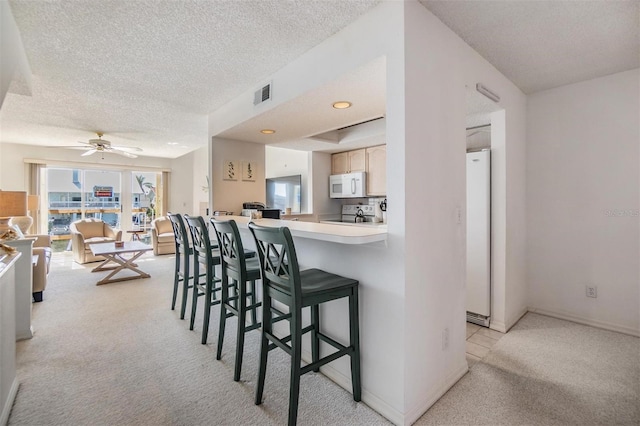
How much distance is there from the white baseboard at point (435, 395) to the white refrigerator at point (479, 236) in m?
0.88

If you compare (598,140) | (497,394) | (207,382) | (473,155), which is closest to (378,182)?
(473,155)

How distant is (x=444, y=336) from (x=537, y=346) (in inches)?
46.2

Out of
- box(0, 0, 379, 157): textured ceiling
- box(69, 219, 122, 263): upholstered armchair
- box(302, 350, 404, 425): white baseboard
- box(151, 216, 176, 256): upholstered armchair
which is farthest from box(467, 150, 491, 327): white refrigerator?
box(69, 219, 122, 263): upholstered armchair

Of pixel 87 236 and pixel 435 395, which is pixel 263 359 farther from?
pixel 87 236

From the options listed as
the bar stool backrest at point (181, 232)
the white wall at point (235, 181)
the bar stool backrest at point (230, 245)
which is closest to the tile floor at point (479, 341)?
the bar stool backrest at point (230, 245)

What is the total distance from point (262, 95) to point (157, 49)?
2.81ft

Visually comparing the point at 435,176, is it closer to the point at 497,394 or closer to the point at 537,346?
the point at 497,394

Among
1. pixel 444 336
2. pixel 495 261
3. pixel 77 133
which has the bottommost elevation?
pixel 444 336

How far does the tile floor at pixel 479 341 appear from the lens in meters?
2.27

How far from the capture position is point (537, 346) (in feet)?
7.95

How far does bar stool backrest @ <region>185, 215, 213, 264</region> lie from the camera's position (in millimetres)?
2486

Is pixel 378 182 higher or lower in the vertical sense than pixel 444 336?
higher

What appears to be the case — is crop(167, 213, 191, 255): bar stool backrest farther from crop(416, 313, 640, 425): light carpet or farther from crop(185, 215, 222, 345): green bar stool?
crop(416, 313, 640, 425): light carpet

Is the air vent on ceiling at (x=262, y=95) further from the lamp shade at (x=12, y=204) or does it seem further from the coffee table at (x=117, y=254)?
the lamp shade at (x=12, y=204)
